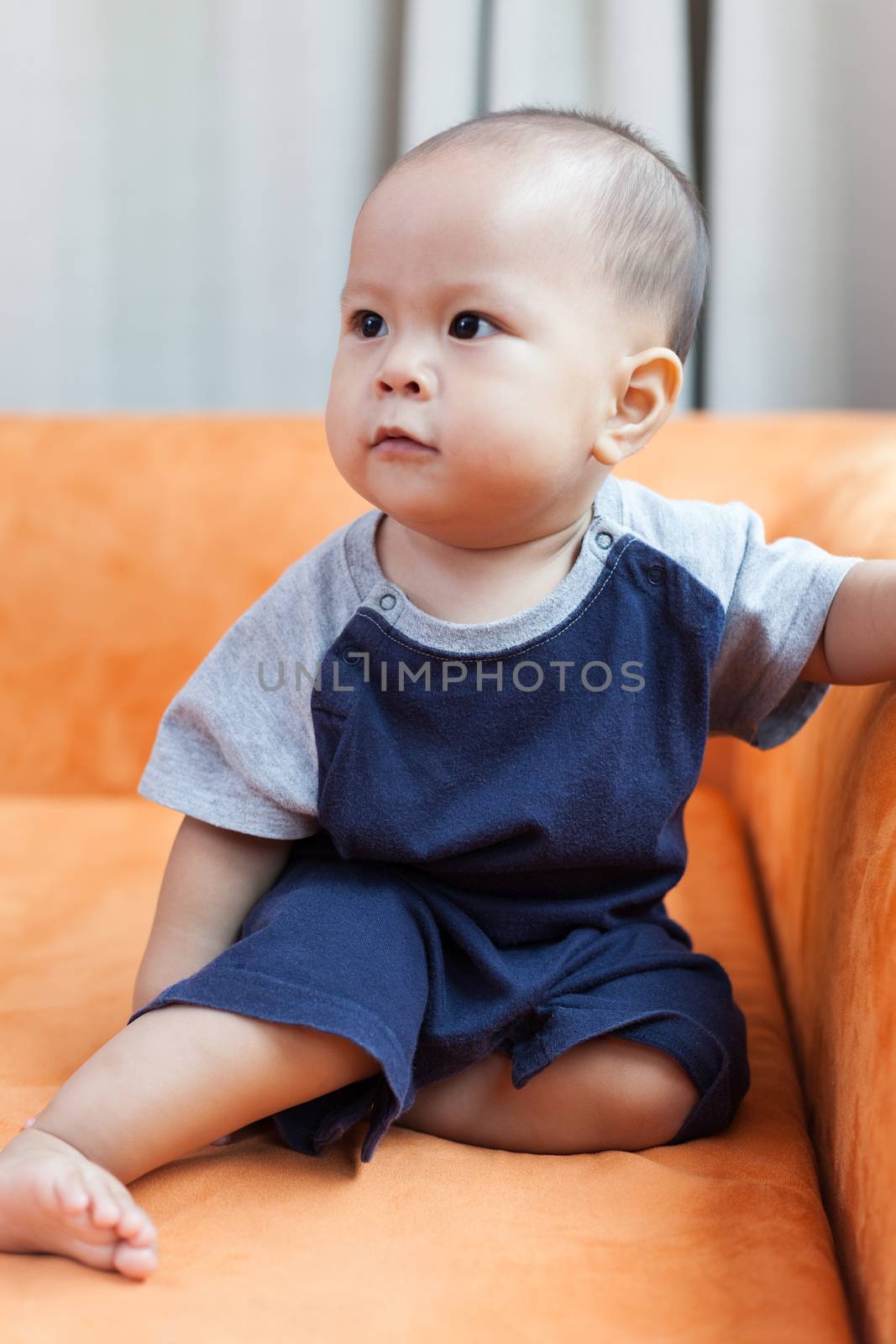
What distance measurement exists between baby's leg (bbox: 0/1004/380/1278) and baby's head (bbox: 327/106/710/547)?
0.31 metres

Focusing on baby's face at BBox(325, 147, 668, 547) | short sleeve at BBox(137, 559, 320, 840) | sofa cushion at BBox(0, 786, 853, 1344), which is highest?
baby's face at BBox(325, 147, 668, 547)

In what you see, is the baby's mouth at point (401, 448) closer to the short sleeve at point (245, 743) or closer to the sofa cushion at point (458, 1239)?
the short sleeve at point (245, 743)

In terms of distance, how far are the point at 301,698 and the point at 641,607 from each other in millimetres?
221

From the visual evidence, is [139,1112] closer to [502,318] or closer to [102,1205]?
[102,1205]

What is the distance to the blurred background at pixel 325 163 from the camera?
1.62m

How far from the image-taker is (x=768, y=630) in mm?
846

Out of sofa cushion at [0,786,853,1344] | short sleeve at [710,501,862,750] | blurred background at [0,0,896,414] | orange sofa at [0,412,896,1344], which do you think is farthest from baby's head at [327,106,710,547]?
blurred background at [0,0,896,414]

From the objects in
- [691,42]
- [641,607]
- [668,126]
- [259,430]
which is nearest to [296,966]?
[641,607]

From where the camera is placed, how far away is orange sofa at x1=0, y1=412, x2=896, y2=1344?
624 millimetres

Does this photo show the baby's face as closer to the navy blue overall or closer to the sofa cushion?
the navy blue overall

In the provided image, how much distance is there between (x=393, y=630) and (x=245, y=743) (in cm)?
12

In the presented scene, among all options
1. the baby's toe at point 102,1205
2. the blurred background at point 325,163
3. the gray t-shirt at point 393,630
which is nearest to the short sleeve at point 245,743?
the gray t-shirt at point 393,630

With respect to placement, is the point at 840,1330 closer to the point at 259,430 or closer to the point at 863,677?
the point at 863,677

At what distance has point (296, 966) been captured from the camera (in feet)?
2.46
